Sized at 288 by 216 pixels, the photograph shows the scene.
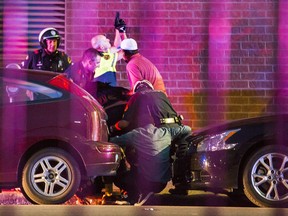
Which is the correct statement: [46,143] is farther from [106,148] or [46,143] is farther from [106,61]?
[106,61]

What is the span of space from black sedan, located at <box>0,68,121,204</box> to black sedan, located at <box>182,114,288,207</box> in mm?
1119

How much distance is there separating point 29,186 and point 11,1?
5.24 meters

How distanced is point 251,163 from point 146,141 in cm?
132

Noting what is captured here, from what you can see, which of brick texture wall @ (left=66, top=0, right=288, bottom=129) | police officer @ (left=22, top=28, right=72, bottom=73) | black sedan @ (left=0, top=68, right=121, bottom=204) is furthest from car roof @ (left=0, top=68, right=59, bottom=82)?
brick texture wall @ (left=66, top=0, right=288, bottom=129)

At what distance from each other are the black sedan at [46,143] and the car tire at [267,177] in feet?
4.99

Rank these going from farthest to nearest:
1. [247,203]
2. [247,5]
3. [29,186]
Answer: [247,5], [247,203], [29,186]

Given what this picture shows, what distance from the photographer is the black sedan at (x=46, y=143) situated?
307 inches

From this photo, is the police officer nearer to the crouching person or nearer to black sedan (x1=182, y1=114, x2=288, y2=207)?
the crouching person

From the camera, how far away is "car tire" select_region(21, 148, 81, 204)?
25.6 ft

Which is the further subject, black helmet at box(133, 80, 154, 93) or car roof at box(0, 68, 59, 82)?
black helmet at box(133, 80, 154, 93)

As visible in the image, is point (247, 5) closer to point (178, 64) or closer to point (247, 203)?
point (178, 64)

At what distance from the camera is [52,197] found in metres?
7.80

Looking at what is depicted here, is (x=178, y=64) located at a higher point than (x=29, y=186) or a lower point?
higher

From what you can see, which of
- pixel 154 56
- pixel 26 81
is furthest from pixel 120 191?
pixel 154 56
